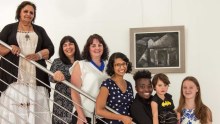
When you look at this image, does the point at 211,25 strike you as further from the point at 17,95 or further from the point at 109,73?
the point at 17,95

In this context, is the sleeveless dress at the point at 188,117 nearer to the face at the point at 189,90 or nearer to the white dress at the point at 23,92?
the face at the point at 189,90

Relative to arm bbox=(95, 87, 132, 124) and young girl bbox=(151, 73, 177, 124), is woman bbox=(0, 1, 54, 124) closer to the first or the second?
arm bbox=(95, 87, 132, 124)

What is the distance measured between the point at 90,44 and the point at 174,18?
5.49 ft

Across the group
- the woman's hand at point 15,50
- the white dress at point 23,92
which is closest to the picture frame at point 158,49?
the white dress at point 23,92

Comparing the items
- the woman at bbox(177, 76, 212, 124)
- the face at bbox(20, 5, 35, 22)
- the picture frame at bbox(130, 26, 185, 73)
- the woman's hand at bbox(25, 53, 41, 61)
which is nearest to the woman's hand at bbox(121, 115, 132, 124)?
the woman at bbox(177, 76, 212, 124)

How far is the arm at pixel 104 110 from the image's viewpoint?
7.75 ft

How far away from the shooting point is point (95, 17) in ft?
13.8

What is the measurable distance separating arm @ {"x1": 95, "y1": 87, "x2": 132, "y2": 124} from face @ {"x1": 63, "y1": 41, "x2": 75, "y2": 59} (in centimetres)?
67

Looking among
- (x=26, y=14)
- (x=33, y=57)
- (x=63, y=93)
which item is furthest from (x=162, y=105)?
(x=26, y=14)

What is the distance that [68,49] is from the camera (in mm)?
2994

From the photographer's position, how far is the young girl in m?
2.52

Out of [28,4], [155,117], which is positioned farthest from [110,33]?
[155,117]

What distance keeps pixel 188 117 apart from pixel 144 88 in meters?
0.45

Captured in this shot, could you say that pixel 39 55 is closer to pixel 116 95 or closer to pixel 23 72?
pixel 23 72
